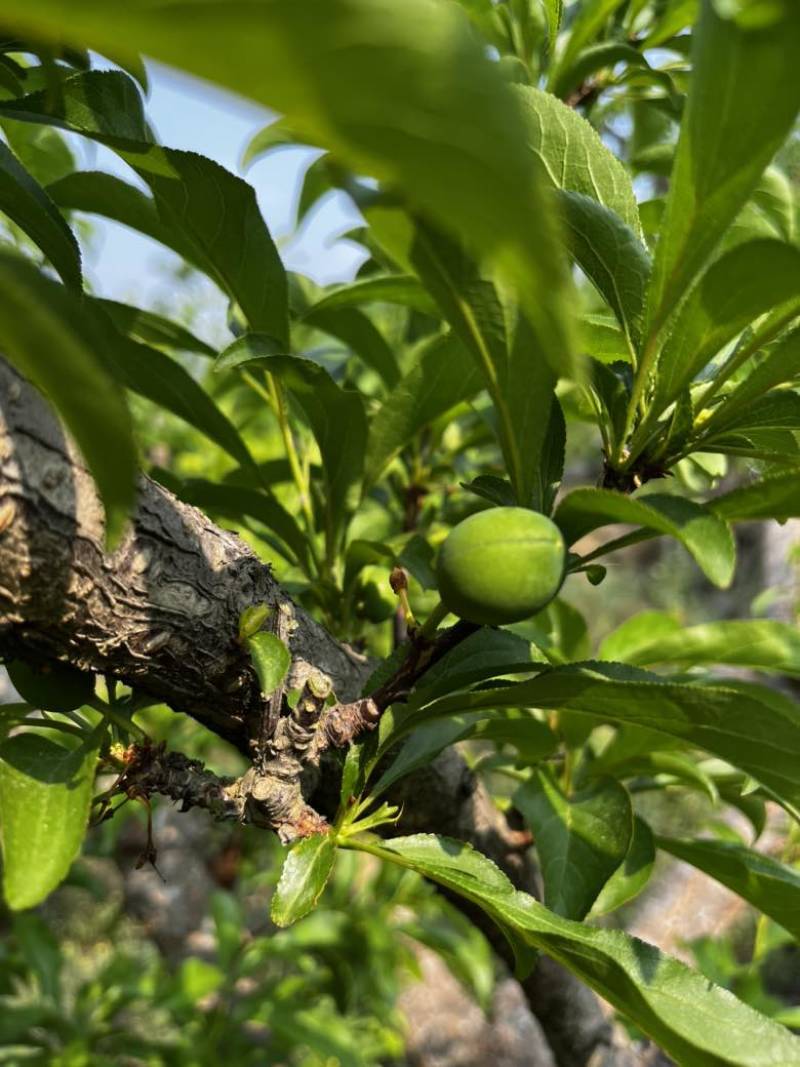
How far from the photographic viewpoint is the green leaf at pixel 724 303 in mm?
376

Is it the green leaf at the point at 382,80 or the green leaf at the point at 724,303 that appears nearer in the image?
the green leaf at the point at 382,80

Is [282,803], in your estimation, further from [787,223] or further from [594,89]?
[594,89]

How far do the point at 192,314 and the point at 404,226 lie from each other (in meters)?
1.97

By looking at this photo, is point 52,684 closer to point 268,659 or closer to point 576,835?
point 268,659

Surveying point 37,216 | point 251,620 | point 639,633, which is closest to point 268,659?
point 251,620

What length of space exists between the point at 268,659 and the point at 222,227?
0.27m

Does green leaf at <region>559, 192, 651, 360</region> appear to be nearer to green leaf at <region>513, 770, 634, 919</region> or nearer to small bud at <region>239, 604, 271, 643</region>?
small bud at <region>239, 604, 271, 643</region>

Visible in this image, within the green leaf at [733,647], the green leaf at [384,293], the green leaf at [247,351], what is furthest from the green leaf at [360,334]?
the green leaf at [733,647]

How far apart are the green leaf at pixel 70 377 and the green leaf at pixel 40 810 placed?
8.3 inches

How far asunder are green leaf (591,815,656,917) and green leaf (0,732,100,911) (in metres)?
0.36

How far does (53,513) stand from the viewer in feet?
1.23

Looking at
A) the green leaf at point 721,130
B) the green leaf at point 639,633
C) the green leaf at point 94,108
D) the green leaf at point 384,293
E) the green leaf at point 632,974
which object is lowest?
the green leaf at point 639,633

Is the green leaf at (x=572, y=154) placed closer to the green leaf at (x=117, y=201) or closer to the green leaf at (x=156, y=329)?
the green leaf at (x=117, y=201)

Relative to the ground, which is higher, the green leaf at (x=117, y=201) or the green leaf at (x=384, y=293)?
the green leaf at (x=117, y=201)
